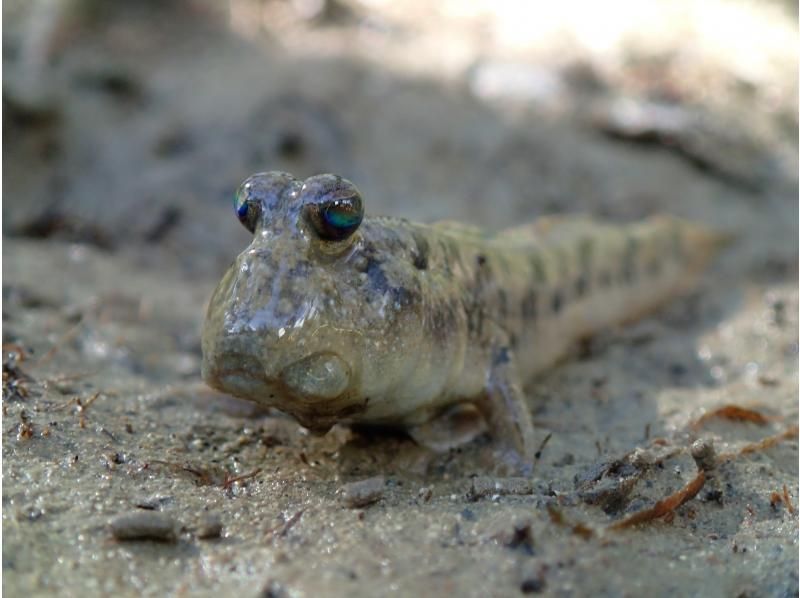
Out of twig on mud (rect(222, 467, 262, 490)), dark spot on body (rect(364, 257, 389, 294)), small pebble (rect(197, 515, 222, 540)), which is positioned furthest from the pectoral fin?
small pebble (rect(197, 515, 222, 540))

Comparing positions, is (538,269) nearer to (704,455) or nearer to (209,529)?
(704,455)

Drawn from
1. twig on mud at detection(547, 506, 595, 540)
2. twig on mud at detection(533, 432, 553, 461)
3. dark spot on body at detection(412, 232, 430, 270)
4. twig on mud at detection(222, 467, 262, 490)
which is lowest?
twig on mud at detection(533, 432, 553, 461)

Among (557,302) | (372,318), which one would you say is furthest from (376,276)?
(557,302)

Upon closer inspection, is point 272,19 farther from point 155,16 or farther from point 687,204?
point 687,204

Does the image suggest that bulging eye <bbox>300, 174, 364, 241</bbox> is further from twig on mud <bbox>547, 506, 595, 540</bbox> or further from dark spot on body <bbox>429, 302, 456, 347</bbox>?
twig on mud <bbox>547, 506, 595, 540</bbox>

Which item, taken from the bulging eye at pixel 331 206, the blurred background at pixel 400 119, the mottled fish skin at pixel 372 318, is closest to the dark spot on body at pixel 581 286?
the mottled fish skin at pixel 372 318

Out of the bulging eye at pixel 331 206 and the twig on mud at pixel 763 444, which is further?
the twig on mud at pixel 763 444

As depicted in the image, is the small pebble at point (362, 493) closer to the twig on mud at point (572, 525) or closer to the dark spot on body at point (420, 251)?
the twig on mud at point (572, 525)
